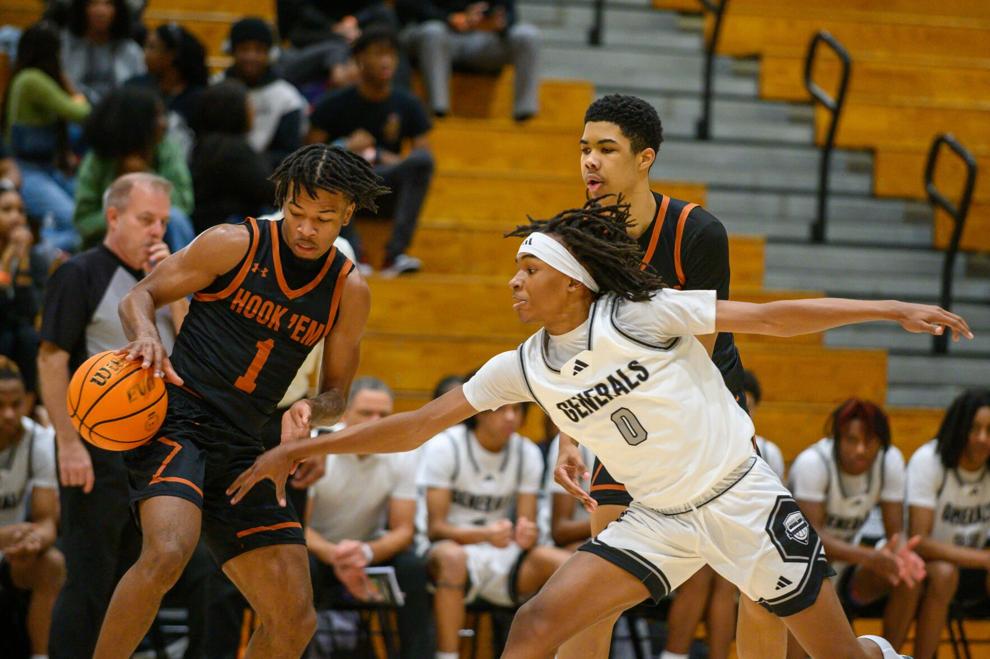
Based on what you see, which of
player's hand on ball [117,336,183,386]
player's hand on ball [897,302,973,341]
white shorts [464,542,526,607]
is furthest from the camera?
white shorts [464,542,526,607]

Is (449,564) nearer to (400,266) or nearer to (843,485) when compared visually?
(843,485)

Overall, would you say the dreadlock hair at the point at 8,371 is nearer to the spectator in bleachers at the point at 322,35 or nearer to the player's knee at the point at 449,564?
the player's knee at the point at 449,564

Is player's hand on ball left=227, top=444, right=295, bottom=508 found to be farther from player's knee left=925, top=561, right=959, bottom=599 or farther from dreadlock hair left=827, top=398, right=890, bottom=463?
player's knee left=925, top=561, right=959, bottom=599

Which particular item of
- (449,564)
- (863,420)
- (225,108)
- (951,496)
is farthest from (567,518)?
(225,108)

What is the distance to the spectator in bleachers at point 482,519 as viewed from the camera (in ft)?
21.4

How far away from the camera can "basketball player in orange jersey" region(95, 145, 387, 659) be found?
4.53 meters

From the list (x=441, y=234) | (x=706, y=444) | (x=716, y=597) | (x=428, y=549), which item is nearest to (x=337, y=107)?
(x=441, y=234)

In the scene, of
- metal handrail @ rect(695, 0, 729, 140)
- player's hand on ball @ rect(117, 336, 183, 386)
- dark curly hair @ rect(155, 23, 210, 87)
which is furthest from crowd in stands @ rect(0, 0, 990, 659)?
metal handrail @ rect(695, 0, 729, 140)

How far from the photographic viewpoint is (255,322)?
4.69m

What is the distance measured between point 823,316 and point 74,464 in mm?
2895

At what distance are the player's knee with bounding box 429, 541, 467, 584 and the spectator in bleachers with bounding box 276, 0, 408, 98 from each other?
3.57 meters

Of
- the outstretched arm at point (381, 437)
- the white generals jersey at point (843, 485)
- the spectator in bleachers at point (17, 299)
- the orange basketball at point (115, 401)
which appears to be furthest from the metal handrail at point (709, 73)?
the orange basketball at point (115, 401)

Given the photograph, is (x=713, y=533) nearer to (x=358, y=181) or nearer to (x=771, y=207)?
(x=358, y=181)

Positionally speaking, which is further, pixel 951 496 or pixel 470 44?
pixel 470 44
